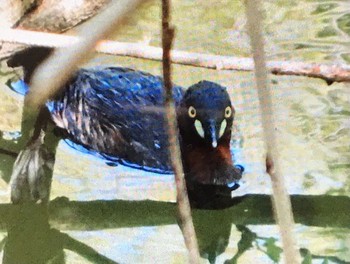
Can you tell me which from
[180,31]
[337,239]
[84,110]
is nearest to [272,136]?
[337,239]

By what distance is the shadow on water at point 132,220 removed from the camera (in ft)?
2.81

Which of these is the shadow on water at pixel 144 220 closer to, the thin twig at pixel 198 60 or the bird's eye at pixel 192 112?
the bird's eye at pixel 192 112

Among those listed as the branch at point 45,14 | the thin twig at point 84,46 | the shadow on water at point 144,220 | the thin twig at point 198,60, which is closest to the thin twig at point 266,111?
the thin twig at point 84,46

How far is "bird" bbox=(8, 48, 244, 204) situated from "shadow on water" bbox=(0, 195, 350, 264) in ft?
0.17

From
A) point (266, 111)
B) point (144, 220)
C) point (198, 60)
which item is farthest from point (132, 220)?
point (266, 111)

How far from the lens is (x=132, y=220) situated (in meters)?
Answer: 0.90

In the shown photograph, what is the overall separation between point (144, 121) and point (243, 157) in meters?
0.16

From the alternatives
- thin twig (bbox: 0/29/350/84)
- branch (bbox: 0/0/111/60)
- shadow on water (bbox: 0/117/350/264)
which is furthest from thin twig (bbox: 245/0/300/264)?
branch (bbox: 0/0/111/60)

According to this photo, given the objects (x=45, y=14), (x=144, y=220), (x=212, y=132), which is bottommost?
(x=144, y=220)

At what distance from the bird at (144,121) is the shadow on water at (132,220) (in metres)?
0.05

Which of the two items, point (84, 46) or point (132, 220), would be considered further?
point (132, 220)

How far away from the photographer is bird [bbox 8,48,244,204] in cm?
93

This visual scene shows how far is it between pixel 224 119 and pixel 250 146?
8cm

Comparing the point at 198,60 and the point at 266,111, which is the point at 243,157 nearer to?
the point at 198,60
